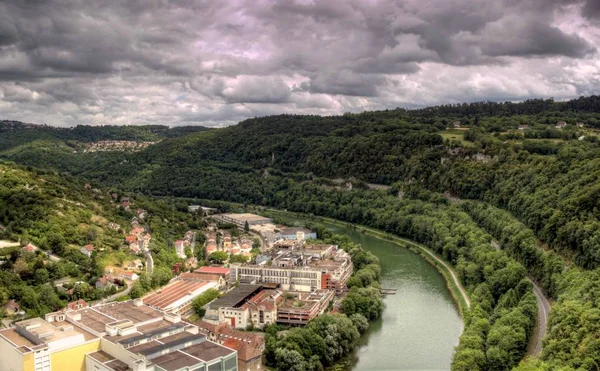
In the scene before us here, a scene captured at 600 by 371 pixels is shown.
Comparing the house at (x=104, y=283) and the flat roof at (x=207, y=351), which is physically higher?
the house at (x=104, y=283)

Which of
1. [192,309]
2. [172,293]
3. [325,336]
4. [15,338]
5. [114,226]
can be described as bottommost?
[192,309]

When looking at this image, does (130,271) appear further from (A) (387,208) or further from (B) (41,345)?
(A) (387,208)

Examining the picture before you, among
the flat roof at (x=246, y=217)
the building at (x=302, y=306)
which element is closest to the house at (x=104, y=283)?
the building at (x=302, y=306)

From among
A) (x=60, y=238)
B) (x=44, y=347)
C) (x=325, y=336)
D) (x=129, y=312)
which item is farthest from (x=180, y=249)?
(x=44, y=347)

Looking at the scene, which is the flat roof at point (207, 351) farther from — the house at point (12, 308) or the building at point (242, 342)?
the house at point (12, 308)

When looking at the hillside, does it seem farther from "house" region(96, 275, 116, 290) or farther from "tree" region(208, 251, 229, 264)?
"tree" region(208, 251, 229, 264)

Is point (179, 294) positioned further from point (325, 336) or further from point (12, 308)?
point (325, 336)
